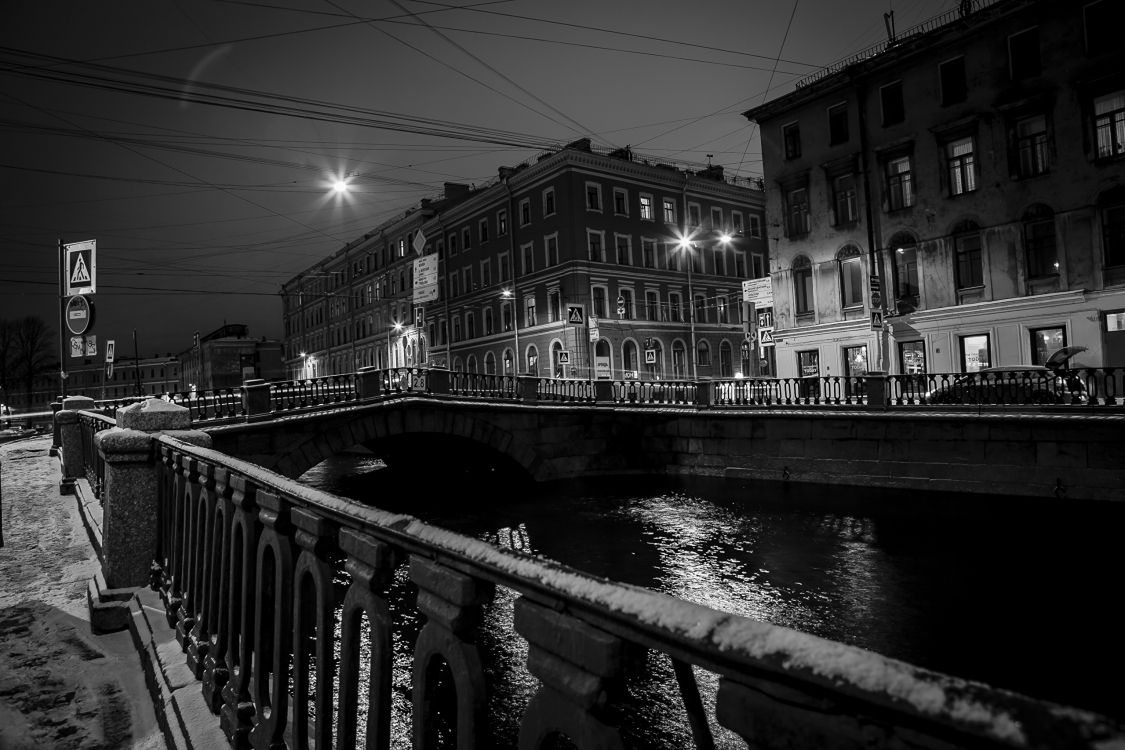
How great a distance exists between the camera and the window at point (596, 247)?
134ft

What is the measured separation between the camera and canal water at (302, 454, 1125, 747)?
7.65 metres

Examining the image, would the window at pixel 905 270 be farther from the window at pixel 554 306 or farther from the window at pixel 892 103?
the window at pixel 554 306

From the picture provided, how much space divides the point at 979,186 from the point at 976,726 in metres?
27.2

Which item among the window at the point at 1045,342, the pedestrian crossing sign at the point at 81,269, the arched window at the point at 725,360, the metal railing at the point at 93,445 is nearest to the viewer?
the metal railing at the point at 93,445

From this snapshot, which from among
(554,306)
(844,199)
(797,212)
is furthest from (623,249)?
(844,199)

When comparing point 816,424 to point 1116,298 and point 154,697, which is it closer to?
point 1116,298

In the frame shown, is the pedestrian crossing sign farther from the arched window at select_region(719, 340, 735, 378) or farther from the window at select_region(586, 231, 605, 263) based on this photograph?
the arched window at select_region(719, 340, 735, 378)

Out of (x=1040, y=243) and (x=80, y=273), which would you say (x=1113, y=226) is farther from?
(x=80, y=273)

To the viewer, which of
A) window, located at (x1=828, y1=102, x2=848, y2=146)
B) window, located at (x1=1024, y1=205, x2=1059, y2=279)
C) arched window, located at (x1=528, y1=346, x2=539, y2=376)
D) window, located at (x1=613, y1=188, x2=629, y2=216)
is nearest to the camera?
window, located at (x1=1024, y1=205, x2=1059, y2=279)

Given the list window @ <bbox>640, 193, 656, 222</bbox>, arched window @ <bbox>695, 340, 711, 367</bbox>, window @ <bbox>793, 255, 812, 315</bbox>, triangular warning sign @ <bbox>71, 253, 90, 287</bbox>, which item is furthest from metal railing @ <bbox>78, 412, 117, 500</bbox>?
arched window @ <bbox>695, 340, 711, 367</bbox>

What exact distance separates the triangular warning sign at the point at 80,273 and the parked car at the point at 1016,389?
19.4 metres

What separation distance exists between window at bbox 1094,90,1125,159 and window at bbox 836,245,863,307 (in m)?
8.06

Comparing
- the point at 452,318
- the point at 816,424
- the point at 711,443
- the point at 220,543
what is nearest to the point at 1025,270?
the point at 816,424

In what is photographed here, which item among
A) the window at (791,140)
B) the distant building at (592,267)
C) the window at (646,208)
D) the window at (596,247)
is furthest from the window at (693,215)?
the window at (791,140)
